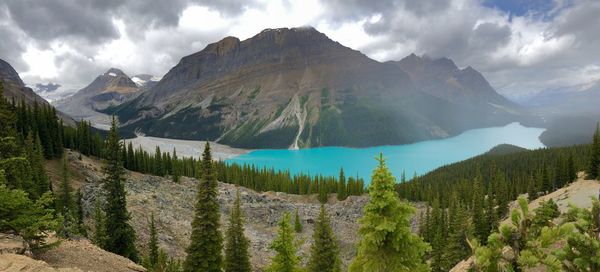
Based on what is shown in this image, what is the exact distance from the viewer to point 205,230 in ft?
87.0

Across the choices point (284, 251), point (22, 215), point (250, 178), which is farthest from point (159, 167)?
point (22, 215)

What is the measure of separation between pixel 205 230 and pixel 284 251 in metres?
6.89

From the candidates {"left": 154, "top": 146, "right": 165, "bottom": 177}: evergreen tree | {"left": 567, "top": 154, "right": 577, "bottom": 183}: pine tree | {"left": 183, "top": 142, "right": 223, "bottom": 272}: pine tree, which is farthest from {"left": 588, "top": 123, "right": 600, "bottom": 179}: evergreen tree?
{"left": 154, "top": 146, "right": 165, "bottom": 177}: evergreen tree

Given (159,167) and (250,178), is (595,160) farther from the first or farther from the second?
(159,167)

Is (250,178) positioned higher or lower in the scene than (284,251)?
lower

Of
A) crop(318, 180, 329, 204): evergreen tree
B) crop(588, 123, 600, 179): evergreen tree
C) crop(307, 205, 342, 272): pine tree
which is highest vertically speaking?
crop(588, 123, 600, 179): evergreen tree

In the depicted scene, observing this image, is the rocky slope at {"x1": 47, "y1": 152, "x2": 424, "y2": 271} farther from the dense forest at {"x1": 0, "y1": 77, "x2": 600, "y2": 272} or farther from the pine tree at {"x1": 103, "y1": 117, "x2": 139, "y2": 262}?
the pine tree at {"x1": 103, "y1": 117, "x2": 139, "y2": 262}

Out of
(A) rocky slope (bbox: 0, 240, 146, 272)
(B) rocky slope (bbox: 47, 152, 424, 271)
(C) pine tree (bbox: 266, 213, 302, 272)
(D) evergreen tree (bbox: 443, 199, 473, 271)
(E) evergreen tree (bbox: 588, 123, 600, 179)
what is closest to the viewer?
(A) rocky slope (bbox: 0, 240, 146, 272)

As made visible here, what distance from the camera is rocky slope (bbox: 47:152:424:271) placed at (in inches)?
2061

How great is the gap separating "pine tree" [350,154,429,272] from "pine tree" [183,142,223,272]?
1571cm

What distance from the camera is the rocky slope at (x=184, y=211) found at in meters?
52.3

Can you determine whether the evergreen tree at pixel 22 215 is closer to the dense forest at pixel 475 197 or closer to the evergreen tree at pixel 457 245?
the dense forest at pixel 475 197

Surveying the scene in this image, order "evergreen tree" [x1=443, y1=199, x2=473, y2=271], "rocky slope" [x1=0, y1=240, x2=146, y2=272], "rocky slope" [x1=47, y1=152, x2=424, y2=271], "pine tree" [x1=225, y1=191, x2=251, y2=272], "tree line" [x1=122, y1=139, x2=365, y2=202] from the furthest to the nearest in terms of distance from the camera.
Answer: "tree line" [x1=122, y1=139, x2=365, y2=202] → "rocky slope" [x1=47, y1=152, x2=424, y2=271] → "evergreen tree" [x1=443, y1=199, x2=473, y2=271] → "pine tree" [x1=225, y1=191, x2=251, y2=272] → "rocky slope" [x1=0, y1=240, x2=146, y2=272]

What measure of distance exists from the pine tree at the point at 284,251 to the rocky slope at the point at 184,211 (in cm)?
1804
